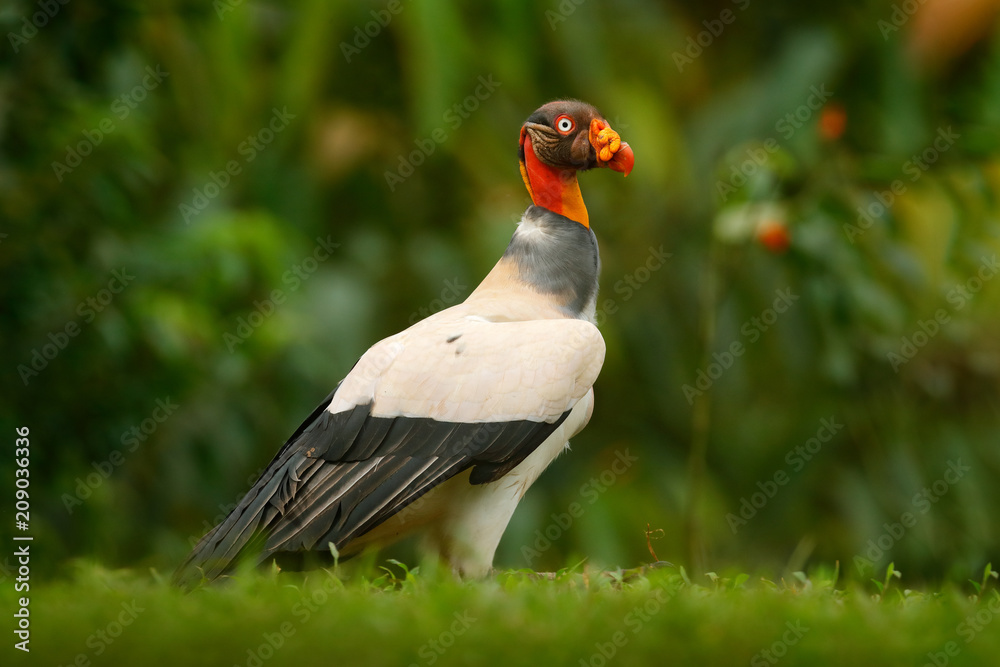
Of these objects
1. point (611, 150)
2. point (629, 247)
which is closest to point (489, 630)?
point (611, 150)

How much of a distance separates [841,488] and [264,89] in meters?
6.28

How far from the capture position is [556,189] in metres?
4.36

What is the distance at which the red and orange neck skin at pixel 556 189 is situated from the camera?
14.3ft

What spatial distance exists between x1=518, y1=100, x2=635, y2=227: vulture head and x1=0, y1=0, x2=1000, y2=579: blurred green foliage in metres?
2.17

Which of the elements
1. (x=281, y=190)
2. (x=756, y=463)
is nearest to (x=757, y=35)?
(x=756, y=463)

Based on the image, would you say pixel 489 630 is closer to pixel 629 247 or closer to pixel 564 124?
pixel 564 124

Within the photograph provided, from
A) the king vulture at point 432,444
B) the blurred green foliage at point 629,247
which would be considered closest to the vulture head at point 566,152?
the king vulture at point 432,444

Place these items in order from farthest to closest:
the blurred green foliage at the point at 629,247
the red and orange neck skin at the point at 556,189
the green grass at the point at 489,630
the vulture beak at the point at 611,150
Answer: the blurred green foliage at the point at 629,247 < the red and orange neck skin at the point at 556,189 < the vulture beak at the point at 611,150 < the green grass at the point at 489,630

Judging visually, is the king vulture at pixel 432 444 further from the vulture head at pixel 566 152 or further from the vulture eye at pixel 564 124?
the vulture eye at pixel 564 124

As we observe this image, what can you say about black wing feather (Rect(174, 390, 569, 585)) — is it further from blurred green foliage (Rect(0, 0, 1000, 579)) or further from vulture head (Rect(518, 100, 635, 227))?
blurred green foliage (Rect(0, 0, 1000, 579))

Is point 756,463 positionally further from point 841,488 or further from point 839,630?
point 839,630

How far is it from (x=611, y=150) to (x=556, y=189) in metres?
0.31

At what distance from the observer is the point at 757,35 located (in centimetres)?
1112

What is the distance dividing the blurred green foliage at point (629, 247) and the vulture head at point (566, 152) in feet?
7.13
